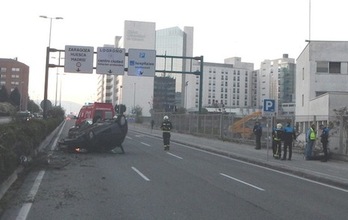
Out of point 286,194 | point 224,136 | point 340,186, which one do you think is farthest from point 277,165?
point 224,136

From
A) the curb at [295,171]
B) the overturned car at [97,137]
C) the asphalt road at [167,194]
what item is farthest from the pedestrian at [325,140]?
the overturned car at [97,137]

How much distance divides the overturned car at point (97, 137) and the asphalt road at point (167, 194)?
4.65 meters

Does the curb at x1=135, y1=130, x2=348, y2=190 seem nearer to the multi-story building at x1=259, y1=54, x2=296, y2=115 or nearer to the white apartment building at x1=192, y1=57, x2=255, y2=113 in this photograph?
the multi-story building at x1=259, y1=54, x2=296, y2=115

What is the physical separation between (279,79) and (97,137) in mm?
139818

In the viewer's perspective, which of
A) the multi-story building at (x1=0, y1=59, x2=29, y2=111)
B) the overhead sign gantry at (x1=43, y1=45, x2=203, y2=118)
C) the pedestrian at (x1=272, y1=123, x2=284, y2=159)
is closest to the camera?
the pedestrian at (x1=272, y1=123, x2=284, y2=159)

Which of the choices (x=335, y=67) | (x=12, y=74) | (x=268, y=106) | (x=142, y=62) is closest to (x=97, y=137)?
(x=268, y=106)

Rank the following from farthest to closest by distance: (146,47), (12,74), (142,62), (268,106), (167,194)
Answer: (12,74) < (146,47) < (142,62) < (268,106) < (167,194)

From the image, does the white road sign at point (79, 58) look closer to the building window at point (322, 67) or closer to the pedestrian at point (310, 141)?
the pedestrian at point (310, 141)

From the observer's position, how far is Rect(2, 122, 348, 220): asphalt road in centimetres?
889

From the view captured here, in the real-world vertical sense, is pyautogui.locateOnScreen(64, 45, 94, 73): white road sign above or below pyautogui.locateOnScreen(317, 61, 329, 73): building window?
below

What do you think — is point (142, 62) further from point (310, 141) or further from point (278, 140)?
point (310, 141)

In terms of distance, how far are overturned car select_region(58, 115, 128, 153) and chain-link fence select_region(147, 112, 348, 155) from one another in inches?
279

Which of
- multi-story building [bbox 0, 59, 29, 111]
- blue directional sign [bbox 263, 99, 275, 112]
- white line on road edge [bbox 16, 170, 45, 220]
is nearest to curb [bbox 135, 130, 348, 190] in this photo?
blue directional sign [bbox 263, 99, 275, 112]

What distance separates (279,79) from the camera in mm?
156125
